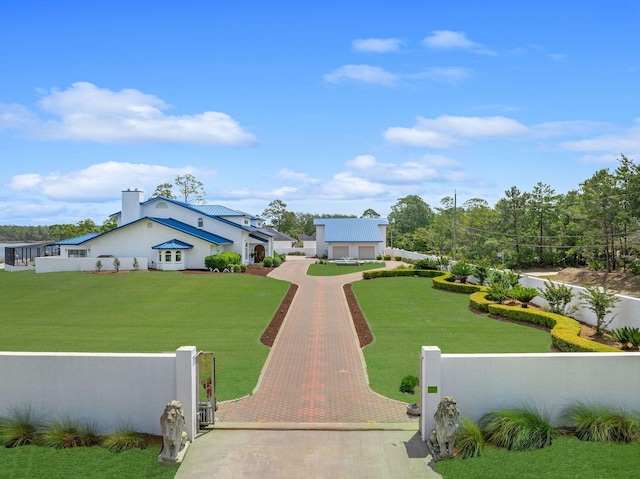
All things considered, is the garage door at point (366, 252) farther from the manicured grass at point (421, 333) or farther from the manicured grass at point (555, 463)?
the manicured grass at point (555, 463)

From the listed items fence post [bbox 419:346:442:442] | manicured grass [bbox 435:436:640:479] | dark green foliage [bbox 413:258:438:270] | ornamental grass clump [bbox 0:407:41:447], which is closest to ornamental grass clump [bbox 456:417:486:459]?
manicured grass [bbox 435:436:640:479]

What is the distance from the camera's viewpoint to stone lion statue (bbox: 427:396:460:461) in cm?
836

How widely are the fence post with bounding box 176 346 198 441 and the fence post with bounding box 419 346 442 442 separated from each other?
4291mm

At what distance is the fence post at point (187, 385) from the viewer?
9.09 m

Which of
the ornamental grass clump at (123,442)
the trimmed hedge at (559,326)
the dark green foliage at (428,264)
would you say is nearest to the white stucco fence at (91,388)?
the ornamental grass clump at (123,442)

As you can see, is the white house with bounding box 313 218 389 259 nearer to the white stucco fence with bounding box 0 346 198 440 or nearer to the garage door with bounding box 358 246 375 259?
the garage door with bounding box 358 246 375 259

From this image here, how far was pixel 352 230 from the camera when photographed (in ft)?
216

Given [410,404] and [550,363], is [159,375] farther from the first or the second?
[550,363]

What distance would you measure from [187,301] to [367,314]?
1023 centimetres

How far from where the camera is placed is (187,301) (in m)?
27.2

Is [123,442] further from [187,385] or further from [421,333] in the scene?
[421,333]

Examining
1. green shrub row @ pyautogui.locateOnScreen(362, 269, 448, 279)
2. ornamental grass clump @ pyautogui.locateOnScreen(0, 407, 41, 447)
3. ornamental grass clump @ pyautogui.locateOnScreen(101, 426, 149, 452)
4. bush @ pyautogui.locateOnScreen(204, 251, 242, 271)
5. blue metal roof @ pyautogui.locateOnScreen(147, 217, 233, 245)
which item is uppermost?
blue metal roof @ pyautogui.locateOnScreen(147, 217, 233, 245)

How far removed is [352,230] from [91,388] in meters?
57.3

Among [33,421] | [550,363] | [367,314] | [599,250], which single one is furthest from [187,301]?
[599,250]
